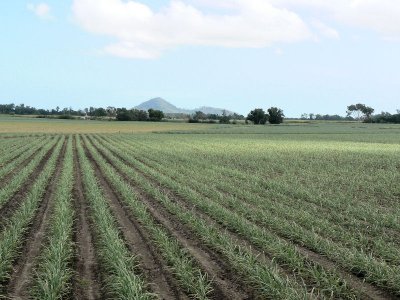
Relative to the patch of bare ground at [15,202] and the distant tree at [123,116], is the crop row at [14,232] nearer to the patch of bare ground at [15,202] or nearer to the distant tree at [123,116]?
the patch of bare ground at [15,202]

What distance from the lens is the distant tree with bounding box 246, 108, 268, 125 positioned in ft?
473

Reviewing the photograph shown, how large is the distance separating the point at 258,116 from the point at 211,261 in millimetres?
138888

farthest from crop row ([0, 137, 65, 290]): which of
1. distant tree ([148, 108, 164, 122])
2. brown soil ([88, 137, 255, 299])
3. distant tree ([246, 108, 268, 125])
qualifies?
distant tree ([246, 108, 268, 125])

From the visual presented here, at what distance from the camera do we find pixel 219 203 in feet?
39.9

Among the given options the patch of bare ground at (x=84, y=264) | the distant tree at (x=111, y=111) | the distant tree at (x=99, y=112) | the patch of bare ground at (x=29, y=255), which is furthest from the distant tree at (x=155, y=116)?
the patch of bare ground at (x=84, y=264)

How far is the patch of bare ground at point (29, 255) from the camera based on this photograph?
6000 mm

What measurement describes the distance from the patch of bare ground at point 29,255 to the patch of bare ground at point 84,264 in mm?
653

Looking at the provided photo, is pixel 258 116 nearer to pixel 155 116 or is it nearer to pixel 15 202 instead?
pixel 155 116

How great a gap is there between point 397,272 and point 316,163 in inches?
691

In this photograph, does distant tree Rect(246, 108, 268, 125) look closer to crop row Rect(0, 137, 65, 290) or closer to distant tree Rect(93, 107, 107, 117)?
distant tree Rect(93, 107, 107, 117)

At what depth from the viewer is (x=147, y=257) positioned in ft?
24.2

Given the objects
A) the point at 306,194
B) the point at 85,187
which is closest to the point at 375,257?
the point at 306,194

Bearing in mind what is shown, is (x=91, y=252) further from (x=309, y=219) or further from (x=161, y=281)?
(x=309, y=219)

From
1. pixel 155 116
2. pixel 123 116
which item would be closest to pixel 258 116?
pixel 155 116
